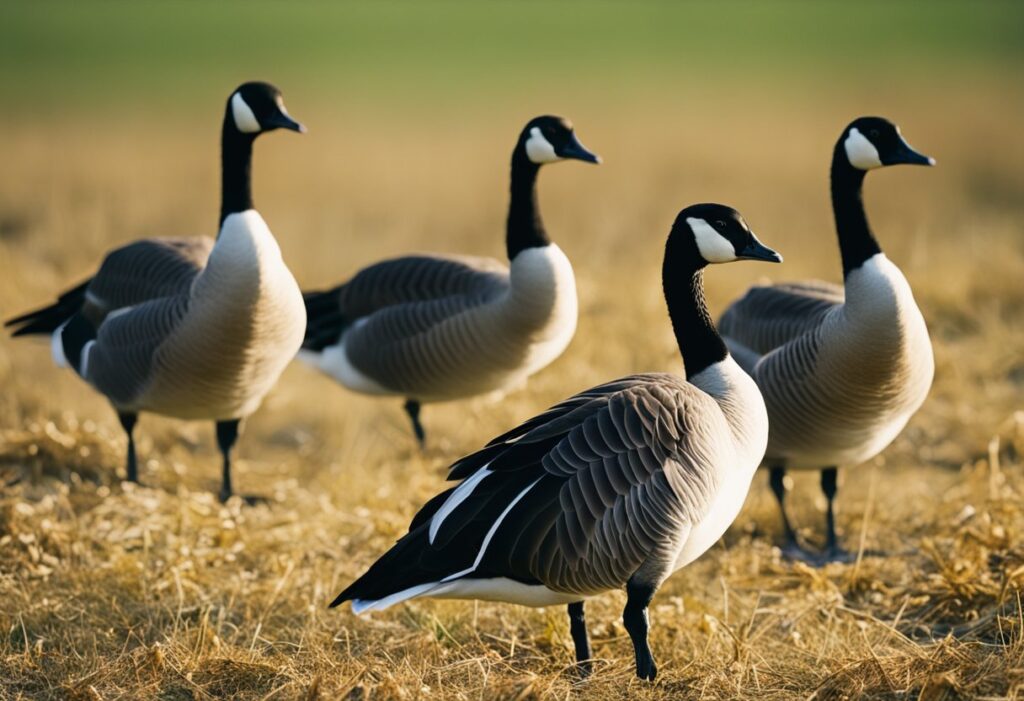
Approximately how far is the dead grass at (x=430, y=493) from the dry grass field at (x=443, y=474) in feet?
0.06

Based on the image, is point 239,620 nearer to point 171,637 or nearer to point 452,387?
point 171,637

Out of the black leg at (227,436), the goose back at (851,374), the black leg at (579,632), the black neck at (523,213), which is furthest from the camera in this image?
the black neck at (523,213)

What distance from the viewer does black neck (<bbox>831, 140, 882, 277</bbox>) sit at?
6.60 m

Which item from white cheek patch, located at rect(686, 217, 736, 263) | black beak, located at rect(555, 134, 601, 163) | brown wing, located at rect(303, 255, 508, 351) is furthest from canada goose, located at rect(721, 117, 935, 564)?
brown wing, located at rect(303, 255, 508, 351)

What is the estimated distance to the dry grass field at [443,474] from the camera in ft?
16.8

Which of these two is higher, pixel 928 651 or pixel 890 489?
pixel 928 651

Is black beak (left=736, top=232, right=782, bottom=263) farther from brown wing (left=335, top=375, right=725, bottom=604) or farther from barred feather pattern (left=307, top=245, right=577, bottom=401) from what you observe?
barred feather pattern (left=307, top=245, right=577, bottom=401)

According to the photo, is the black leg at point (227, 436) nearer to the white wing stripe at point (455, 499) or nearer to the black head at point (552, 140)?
the black head at point (552, 140)

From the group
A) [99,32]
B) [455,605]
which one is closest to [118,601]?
[455,605]

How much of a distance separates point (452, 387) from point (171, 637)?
3576 mm

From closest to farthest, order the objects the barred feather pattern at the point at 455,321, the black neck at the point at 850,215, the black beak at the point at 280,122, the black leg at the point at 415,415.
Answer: the black neck at the point at 850,215
the black beak at the point at 280,122
the barred feather pattern at the point at 455,321
the black leg at the point at 415,415

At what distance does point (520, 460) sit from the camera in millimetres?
4977

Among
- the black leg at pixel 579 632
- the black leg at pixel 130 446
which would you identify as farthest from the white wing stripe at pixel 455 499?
the black leg at pixel 130 446

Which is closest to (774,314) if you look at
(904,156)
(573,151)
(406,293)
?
(904,156)
